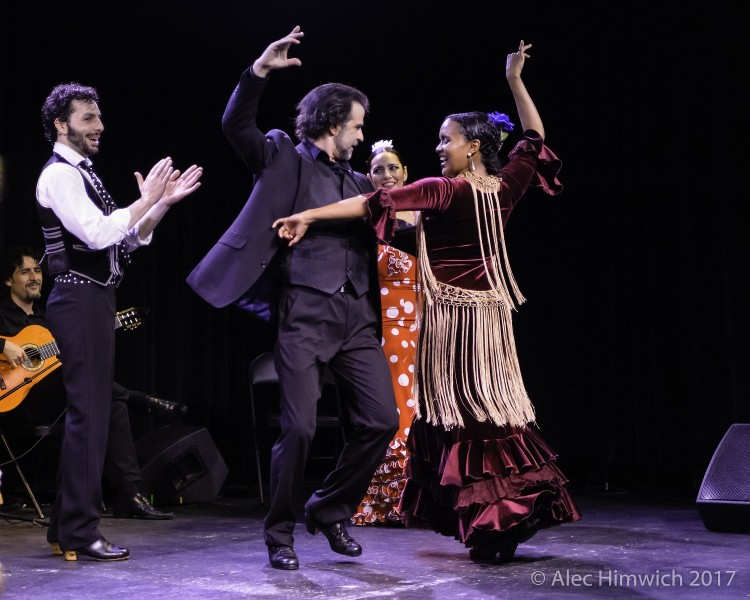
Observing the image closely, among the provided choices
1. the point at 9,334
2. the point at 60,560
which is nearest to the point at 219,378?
the point at 9,334

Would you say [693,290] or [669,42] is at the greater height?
[669,42]

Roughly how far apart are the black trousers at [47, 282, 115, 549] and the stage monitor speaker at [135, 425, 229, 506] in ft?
6.05

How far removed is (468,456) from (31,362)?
8.57 feet

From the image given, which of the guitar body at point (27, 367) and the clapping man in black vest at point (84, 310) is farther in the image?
the guitar body at point (27, 367)

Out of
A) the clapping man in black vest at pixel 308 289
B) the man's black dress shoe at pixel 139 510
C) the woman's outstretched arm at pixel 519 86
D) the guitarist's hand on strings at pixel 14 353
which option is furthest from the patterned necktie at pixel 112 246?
the man's black dress shoe at pixel 139 510

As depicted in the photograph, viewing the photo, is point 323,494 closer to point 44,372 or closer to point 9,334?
point 44,372

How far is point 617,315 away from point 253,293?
317cm

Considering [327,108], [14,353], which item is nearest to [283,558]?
[327,108]

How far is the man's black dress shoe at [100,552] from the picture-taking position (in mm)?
3342

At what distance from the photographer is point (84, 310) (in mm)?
3367

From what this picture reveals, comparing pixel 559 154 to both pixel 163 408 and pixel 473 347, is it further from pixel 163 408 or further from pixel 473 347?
pixel 473 347

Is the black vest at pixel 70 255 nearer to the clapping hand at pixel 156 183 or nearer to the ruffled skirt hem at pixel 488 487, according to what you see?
the clapping hand at pixel 156 183

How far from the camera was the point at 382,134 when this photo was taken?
654 cm

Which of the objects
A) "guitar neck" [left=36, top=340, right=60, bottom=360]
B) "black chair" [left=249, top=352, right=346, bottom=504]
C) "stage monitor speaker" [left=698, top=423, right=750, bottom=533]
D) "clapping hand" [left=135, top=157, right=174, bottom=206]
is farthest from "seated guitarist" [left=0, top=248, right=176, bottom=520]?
"stage monitor speaker" [left=698, top=423, right=750, bottom=533]
